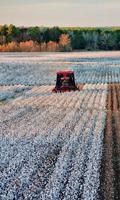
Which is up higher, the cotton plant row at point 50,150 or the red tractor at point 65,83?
the cotton plant row at point 50,150

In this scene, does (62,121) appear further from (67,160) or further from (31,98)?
(31,98)

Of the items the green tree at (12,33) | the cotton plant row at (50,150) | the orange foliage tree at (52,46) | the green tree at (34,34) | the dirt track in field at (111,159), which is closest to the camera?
the dirt track in field at (111,159)

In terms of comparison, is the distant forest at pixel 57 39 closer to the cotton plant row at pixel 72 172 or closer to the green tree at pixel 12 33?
the green tree at pixel 12 33

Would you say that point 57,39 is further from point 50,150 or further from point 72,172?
point 72,172

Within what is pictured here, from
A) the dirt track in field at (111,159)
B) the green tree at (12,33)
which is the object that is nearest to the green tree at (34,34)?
the green tree at (12,33)

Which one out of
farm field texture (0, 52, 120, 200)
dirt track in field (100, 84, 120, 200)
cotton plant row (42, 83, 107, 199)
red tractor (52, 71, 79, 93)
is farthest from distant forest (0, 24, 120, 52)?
cotton plant row (42, 83, 107, 199)

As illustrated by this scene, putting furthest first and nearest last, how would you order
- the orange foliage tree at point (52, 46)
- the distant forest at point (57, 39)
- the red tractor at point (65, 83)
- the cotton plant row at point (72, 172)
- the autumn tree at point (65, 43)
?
the distant forest at point (57, 39) < the autumn tree at point (65, 43) < the orange foliage tree at point (52, 46) < the red tractor at point (65, 83) < the cotton plant row at point (72, 172)

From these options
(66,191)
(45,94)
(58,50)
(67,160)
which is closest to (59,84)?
(45,94)

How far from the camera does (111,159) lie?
1592 centimetres

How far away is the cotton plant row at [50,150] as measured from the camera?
13094 millimetres

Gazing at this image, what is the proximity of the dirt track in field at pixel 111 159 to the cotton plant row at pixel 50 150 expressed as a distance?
25 cm

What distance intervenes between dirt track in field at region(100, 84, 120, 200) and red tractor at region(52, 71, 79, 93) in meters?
10.8

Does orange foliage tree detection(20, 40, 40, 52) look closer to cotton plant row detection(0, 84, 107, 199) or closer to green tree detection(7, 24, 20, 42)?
green tree detection(7, 24, 20, 42)

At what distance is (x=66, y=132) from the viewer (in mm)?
20344
